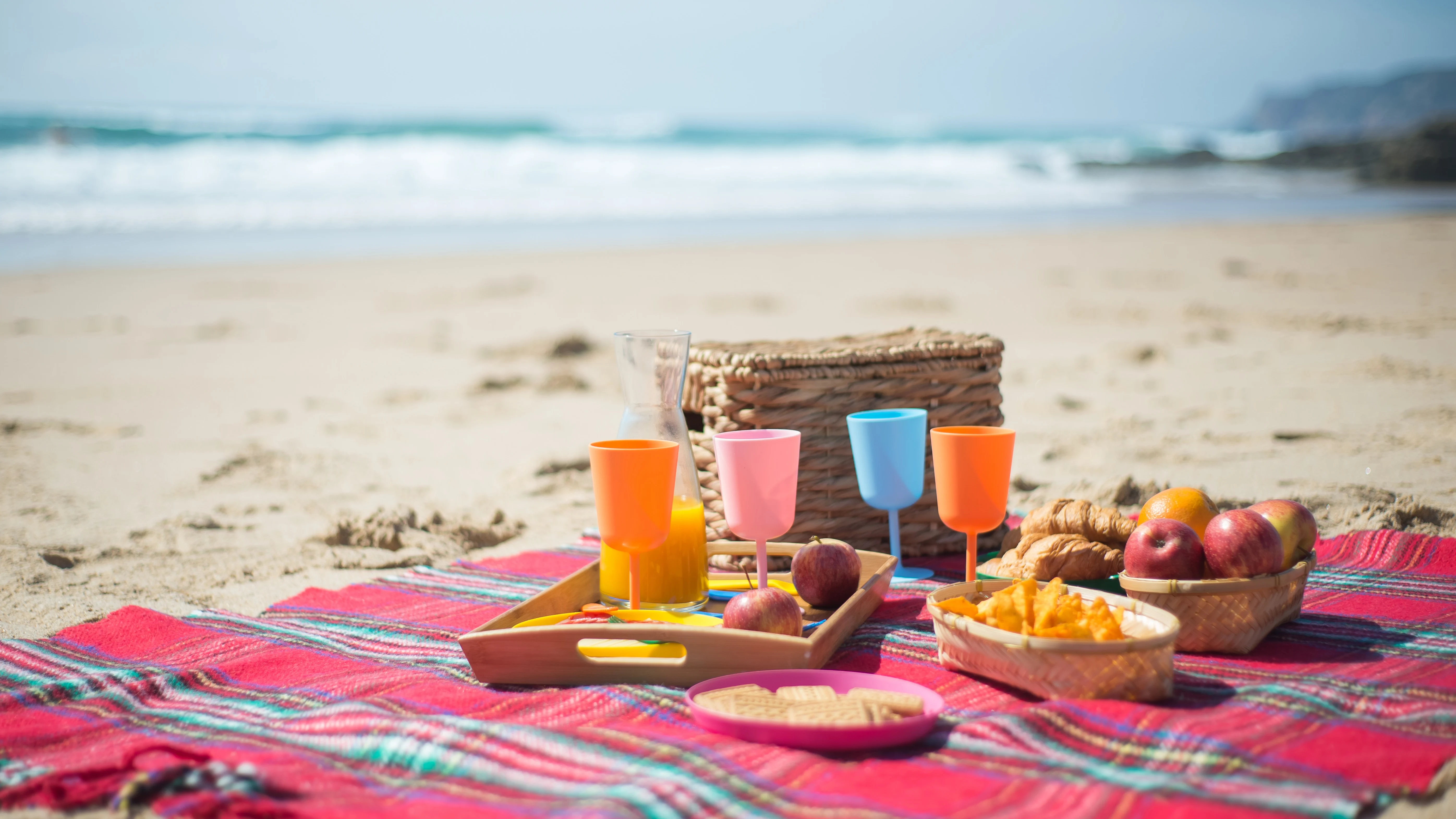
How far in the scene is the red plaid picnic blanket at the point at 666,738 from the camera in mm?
1439

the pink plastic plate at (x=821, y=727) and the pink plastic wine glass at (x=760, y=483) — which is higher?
the pink plastic wine glass at (x=760, y=483)

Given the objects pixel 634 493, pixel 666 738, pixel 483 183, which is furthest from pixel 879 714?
pixel 483 183

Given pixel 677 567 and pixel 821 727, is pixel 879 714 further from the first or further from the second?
pixel 677 567

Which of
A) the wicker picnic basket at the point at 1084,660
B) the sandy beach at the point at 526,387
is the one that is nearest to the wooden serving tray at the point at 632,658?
the wicker picnic basket at the point at 1084,660

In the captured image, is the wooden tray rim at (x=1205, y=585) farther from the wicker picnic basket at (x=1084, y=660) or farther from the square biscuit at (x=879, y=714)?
the square biscuit at (x=879, y=714)

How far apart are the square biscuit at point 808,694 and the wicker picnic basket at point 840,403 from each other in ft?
3.17

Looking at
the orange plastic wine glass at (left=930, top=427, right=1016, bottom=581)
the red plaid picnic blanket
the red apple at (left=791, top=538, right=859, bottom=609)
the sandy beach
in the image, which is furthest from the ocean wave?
the orange plastic wine glass at (left=930, top=427, right=1016, bottom=581)

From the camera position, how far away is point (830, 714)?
5.22 feet

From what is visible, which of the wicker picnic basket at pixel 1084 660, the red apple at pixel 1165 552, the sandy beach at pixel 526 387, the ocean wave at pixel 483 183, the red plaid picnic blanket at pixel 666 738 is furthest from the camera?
the ocean wave at pixel 483 183

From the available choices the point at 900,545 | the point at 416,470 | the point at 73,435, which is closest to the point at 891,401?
the point at 900,545

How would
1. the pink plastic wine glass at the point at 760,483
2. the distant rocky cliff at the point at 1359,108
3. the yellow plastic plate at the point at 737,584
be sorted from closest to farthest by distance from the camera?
the pink plastic wine glass at the point at 760,483 < the yellow plastic plate at the point at 737,584 < the distant rocky cliff at the point at 1359,108

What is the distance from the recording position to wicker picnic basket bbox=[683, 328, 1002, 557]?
2.64 m

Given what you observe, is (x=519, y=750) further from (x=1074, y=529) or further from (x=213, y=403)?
(x=213, y=403)

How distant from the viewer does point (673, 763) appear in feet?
5.07
